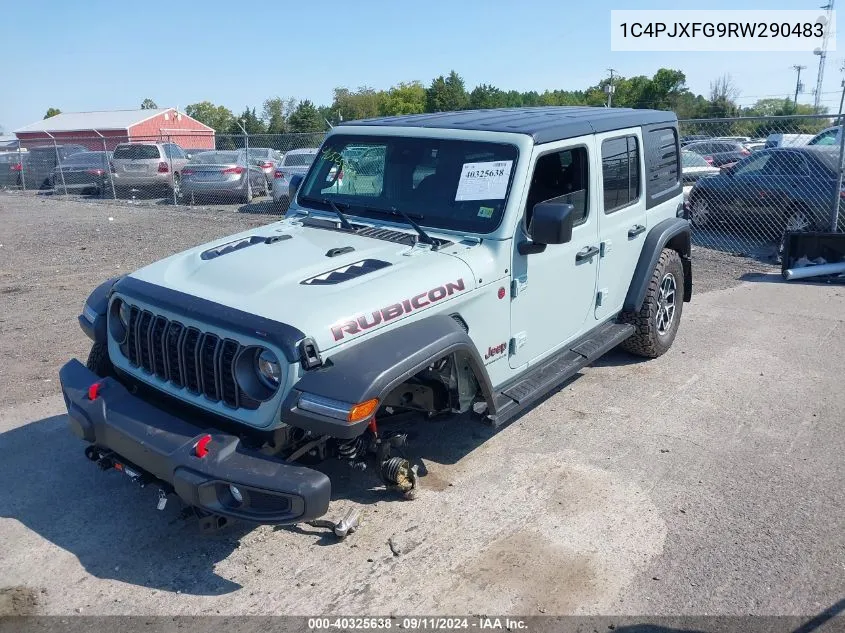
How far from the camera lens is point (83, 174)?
819 inches

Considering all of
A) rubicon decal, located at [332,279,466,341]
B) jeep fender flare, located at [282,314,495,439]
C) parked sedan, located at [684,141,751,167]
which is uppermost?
rubicon decal, located at [332,279,466,341]

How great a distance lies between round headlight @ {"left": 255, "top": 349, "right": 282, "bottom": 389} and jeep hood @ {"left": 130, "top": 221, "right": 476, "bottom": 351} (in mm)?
172

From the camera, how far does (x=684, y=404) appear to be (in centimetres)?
543

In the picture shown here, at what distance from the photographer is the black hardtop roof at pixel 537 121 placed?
4539 millimetres

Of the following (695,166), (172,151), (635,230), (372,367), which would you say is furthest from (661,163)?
(172,151)

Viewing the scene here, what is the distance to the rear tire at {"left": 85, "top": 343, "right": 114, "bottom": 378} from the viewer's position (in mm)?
4195

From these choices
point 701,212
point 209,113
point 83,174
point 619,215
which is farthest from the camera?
point 209,113

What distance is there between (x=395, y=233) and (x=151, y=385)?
5.36ft

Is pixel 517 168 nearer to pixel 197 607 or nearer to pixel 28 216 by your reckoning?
pixel 197 607

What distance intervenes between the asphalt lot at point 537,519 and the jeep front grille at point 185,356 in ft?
2.78

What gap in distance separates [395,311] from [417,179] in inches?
54.0

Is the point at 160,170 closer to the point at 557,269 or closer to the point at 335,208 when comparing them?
the point at 335,208

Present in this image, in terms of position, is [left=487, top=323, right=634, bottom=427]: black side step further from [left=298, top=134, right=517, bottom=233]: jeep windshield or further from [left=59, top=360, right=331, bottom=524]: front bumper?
[left=59, top=360, right=331, bottom=524]: front bumper

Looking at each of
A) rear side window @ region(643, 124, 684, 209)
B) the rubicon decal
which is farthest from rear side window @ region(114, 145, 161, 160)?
the rubicon decal
